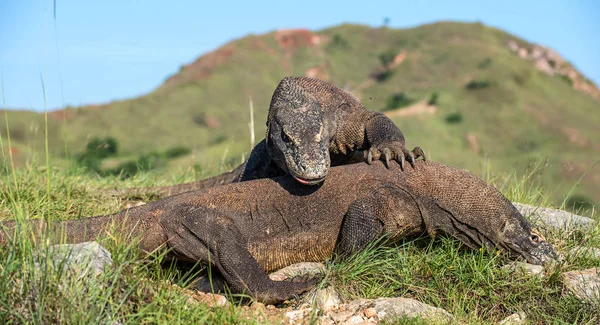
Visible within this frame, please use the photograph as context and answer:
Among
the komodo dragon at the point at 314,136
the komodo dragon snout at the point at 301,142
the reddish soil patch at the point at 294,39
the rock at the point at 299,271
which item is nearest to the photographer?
the rock at the point at 299,271

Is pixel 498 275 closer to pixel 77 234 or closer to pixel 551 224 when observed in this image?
pixel 551 224

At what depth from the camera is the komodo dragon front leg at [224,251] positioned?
4.21 m

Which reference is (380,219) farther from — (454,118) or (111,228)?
(454,118)

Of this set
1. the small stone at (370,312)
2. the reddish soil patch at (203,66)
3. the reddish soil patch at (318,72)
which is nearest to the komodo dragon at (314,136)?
the small stone at (370,312)

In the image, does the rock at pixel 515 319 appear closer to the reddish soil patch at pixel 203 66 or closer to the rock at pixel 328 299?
the rock at pixel 328 299

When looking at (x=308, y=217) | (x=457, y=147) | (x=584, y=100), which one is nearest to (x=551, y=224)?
(x=308, y=217)

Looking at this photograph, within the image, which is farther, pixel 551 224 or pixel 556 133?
pixel 556 133

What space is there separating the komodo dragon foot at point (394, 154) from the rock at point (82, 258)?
2095 mm

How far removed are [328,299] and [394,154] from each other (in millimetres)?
1344

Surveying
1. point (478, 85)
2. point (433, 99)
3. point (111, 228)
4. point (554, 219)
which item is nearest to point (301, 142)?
point (111, 228)

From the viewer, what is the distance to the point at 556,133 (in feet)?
170

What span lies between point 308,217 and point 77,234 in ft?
4.93

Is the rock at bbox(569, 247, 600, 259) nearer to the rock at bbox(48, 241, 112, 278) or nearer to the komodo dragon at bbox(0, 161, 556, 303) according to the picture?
the komodo dragon at bbox(0, 161, 556, 303)

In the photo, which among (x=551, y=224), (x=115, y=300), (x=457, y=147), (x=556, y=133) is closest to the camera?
(x=115, y=300)
